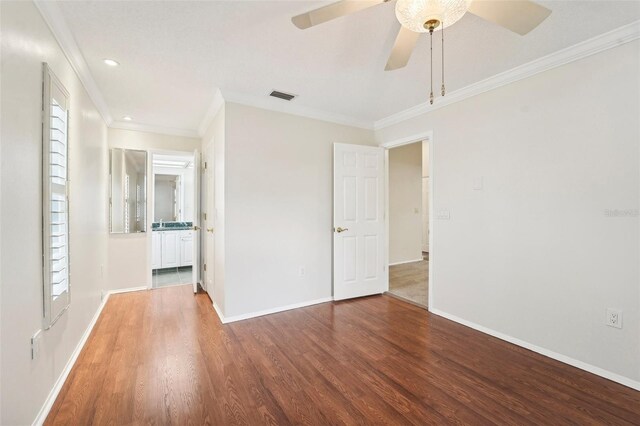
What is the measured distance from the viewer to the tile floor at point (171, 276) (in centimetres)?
463

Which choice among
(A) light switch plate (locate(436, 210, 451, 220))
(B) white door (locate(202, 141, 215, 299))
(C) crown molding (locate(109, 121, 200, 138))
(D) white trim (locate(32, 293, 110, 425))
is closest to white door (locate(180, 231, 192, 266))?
(B) white door (locate(202, 141, 215, 299))

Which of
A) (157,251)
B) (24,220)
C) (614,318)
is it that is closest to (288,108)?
(24,220)

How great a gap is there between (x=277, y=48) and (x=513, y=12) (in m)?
1.51

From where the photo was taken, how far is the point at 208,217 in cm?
394

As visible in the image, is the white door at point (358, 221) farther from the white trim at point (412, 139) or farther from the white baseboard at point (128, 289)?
the white baseboard at point (128, 289)

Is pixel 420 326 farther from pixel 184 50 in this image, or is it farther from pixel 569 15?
pixel 184 50

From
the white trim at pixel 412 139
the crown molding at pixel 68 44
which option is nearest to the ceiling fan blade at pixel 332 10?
the crown molding at pixel 68 44

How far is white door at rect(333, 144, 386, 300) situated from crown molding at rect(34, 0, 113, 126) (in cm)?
252

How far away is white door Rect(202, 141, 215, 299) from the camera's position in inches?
144

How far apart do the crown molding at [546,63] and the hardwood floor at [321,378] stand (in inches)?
92.0

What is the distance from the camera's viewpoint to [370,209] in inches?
153

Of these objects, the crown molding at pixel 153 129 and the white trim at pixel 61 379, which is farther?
the crown molding at pixel 153 129

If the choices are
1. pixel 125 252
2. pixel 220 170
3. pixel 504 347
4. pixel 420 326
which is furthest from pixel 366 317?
pixel 125 252

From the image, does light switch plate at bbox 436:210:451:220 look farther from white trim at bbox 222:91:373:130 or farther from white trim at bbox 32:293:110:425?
white trim at bbox 32:293:110:425
